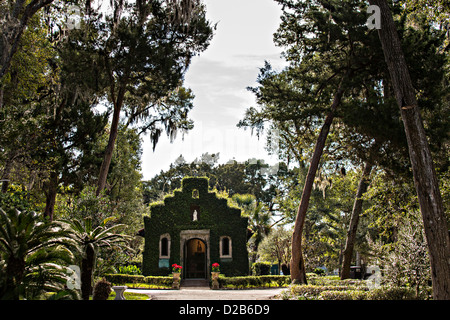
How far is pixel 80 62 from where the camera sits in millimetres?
16938

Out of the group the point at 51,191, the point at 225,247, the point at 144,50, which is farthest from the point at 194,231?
the point at 144,50

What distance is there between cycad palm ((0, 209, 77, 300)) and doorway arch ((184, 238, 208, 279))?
20056mm

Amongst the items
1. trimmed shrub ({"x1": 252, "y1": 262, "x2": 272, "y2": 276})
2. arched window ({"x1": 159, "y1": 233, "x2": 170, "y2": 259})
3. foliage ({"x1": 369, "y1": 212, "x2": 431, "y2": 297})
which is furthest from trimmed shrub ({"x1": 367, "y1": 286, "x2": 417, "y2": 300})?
trimmed shrub ({"x1": 252, "y1": 262, "x2": 272, "y2": 276})

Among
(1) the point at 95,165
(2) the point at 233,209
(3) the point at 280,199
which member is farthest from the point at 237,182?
(1) the point at 95,165

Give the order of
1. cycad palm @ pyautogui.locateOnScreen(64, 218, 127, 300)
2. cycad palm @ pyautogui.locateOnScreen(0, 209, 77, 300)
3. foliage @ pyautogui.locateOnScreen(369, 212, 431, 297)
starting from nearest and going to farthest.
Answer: cycad palm @ pyautogui.locateOnScreen(0, 209, 77, 300), cycad palm @ pyautogui.locateOnScreen(64, 218, 127, 300), foliage @ pyautogui.locateOnScreen(369, 212, 431, 297)

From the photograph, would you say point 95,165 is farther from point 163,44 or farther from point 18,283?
point 18,283

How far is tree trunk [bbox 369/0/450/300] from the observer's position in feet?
26.9

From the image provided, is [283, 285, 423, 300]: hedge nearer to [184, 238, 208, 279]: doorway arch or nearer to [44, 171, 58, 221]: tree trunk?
[44, 171, 58, 221]: tree trunk

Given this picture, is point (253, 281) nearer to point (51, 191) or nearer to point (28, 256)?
point (51, 191)

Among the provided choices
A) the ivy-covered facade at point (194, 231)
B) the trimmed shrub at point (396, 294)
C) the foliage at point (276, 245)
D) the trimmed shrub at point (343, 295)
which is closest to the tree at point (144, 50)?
the ivy-covered facade at point (194, 231)

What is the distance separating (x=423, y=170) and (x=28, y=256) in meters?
9.29

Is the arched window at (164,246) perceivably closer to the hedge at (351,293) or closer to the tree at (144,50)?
the tree at (144,50)

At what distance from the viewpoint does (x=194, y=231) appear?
85.4 feet

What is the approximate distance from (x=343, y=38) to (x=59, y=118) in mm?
14424
